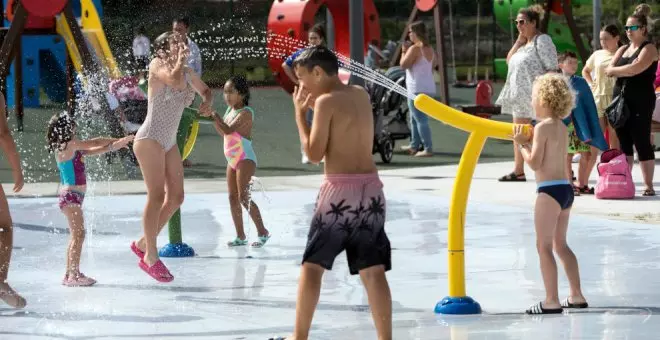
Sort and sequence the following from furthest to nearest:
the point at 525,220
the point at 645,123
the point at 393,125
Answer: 1. the point at 393,125
2. the point at 645,123
3. the point at 525,220

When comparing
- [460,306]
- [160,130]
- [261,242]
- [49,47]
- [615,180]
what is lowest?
[615,180]

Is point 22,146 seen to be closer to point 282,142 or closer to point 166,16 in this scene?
point 282,142

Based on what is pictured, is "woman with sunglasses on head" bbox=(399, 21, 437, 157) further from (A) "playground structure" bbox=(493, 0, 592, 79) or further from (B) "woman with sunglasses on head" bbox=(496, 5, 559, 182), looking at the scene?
(A) "playground structure" bbox=(493, 0, 592, 79)

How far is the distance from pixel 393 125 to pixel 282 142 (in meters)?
2.21

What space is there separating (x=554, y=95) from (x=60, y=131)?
118 inches

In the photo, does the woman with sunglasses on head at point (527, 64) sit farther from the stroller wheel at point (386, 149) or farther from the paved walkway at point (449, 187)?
the stroller wheel at point (386, 149)

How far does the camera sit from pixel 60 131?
8.32 m

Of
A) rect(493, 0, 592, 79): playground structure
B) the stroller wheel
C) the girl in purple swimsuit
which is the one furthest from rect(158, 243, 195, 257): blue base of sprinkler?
rect(493, 0, 592, 79): playground structure

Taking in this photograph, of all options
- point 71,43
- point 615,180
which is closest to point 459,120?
point 615,180

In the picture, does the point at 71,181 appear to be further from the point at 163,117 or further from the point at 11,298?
the point at 11,298

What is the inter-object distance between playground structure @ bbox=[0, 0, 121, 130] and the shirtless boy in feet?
37.7

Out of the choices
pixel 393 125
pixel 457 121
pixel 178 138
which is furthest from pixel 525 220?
pixel 393 125

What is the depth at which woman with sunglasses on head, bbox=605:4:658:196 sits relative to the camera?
12.4 metres

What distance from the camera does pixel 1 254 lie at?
24.9ft
